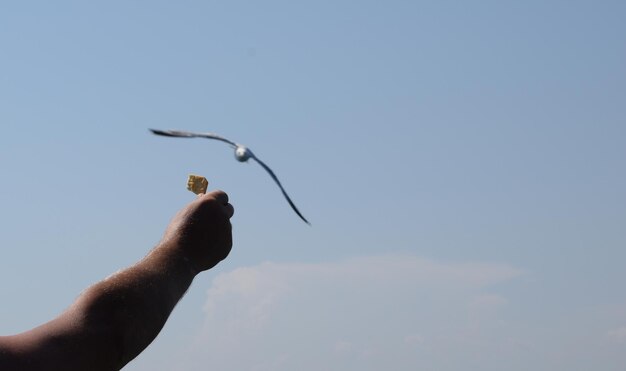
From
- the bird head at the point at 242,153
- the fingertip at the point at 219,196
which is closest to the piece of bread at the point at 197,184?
the fingertip at the point at 219,196

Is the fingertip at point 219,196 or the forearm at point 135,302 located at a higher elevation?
the fingertip at point 219,196

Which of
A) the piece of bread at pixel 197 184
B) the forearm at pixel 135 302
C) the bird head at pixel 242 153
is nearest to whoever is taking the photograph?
the forearm at pixel 135 302

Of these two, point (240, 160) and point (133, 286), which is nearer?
point (133, 286)

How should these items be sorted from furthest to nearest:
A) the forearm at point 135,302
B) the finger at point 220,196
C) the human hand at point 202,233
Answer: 1. the finger at point 220,196
2. the human hand at point 202,233
3. the forearm at point 135,302

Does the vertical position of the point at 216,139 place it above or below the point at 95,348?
above

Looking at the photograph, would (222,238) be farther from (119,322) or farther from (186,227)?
(119,322)

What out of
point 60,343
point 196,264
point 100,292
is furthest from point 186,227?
point 60,343

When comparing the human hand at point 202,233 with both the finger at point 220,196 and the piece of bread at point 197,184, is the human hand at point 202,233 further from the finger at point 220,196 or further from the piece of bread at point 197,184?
the piece of bread at point 197,184

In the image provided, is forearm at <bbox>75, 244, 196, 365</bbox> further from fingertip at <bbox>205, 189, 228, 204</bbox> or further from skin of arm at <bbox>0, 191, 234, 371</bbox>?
fingertip at <bbox>205, 189, 228, 204</bbox>
